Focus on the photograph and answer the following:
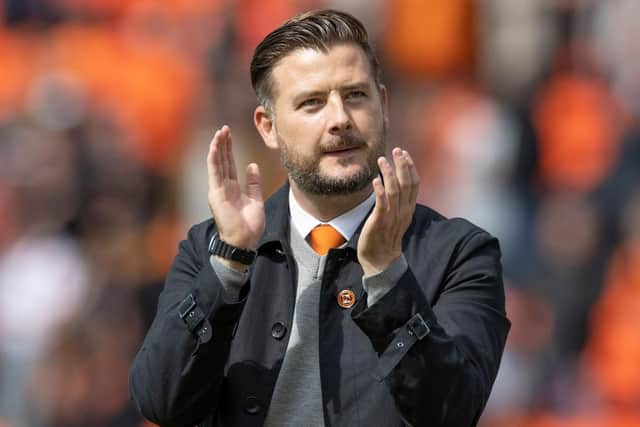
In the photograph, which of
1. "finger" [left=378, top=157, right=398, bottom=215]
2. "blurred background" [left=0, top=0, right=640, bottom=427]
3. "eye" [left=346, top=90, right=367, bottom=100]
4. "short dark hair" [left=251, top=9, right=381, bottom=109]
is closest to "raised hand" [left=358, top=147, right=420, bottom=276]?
"finger" [left=378, top=157, right=398, bottom=215]

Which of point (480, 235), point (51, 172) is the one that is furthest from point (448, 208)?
point (480, 235)

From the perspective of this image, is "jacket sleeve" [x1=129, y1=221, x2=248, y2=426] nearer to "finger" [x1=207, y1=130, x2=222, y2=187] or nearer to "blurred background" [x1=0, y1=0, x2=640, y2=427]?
"finger" [x1=207, y1=130, x2=222, y2=187]

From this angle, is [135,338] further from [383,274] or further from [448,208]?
[383,274]

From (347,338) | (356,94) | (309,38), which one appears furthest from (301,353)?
(309,38)

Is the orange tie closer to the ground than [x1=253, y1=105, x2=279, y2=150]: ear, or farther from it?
closer to the ground

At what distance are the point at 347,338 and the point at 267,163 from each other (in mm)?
4950

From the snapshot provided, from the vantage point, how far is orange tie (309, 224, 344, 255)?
3.80 m

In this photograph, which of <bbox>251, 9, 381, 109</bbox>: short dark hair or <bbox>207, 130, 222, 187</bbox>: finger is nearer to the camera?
<bbox>207, 130, 222, 187</bbox>: finger

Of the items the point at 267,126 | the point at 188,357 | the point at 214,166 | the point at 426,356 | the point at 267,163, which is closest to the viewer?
the point at 426,356

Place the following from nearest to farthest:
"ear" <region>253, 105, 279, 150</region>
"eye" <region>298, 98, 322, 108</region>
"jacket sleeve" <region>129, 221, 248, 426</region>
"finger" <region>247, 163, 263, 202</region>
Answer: "jacket sleeve" <region>129, 221, 248, 426</region>, "finger" <region>247, 163, 263, 202</region>, "eye" <region>298, 98, 322, 108</region>, "ear" <region>253, 105, 279, 150</region>

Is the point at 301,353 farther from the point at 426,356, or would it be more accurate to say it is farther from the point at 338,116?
the point at 338,116

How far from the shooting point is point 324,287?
3.71 meters

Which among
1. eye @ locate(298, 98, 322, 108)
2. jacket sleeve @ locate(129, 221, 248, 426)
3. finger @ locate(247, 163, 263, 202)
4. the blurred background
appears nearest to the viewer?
jacket sleeve @ locate(129, 221, 248, 426)

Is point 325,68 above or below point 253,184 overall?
above
